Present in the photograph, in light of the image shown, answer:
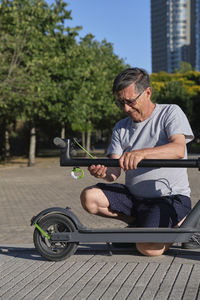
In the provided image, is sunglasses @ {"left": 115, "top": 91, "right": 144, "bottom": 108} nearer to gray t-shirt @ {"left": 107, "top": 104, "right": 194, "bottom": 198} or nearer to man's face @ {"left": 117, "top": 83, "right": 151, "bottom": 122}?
man's face @ {"left": 117, "top": 83, "right": 151, "bottom": 122}

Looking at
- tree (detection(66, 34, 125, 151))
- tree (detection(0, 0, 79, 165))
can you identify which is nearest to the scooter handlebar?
tree (detection(0, 0, 79, 165))

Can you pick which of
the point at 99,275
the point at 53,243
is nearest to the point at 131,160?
the point at 99,275

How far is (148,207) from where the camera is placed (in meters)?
3.71

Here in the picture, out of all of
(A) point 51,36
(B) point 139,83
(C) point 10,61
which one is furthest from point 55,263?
(A) point 51,36

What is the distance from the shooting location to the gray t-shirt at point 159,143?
11.9 feet

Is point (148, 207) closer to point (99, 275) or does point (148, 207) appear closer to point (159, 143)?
point (159, 143)

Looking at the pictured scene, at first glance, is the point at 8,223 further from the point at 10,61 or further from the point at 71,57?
the point at 71,57

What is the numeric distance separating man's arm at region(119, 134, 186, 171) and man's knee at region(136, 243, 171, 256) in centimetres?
77

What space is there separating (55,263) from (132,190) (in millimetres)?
853

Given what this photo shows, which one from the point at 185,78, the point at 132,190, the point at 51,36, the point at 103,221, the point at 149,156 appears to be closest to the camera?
the point at 149,156

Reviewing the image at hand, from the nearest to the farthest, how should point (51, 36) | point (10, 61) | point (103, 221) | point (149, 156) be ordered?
1. point (149, 156)
2. point (103, 221)
3. point (10, 61)
4. point (51, 36)

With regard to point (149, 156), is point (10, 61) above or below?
above

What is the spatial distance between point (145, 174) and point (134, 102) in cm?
58

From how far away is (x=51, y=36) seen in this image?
19469 millimetres
